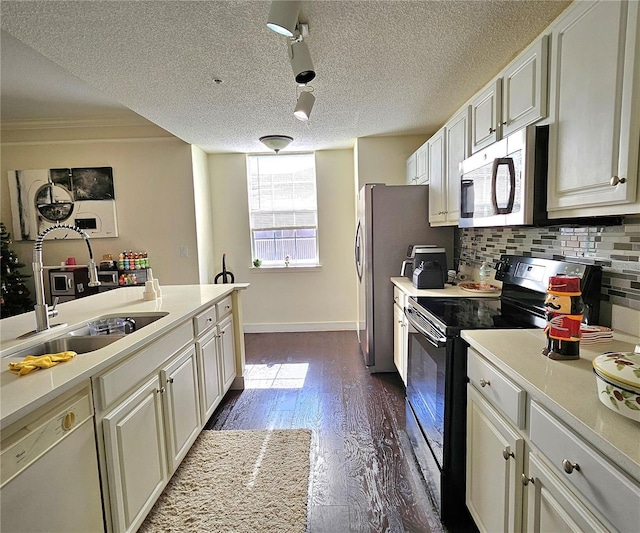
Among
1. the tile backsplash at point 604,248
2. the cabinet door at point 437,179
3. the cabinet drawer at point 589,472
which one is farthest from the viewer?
the cabinet door at point 437,179

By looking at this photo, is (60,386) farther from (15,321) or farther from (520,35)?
(520,35)

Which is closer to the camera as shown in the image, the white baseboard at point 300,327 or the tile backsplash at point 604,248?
the tile backsplash at point 604,248

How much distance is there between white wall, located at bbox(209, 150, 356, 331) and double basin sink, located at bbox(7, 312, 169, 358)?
106 inches

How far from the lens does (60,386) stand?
1.04 meters

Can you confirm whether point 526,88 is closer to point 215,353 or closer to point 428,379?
point 428,379

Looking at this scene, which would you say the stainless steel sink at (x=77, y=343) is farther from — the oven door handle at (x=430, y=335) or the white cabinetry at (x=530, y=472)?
the white cabinetry at (x=530, y=472)

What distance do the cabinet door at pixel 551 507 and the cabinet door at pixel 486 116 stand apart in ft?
5.26

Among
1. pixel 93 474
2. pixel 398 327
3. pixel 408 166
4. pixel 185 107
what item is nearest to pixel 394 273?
pixel 398 327

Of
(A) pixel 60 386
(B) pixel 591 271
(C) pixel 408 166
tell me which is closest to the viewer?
(A) pixel 60 386

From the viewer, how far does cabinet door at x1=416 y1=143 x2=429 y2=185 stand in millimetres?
3205

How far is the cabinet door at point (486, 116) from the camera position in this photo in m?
1.90

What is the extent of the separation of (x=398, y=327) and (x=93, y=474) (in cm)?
222

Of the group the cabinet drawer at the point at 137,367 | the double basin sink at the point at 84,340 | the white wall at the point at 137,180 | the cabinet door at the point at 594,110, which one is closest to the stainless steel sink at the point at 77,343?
the double basin sink at the point at 84,340

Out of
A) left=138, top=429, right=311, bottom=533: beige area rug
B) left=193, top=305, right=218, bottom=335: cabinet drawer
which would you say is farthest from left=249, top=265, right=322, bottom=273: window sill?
left=138, top=429, right=311, bottom=533: beige area rug
